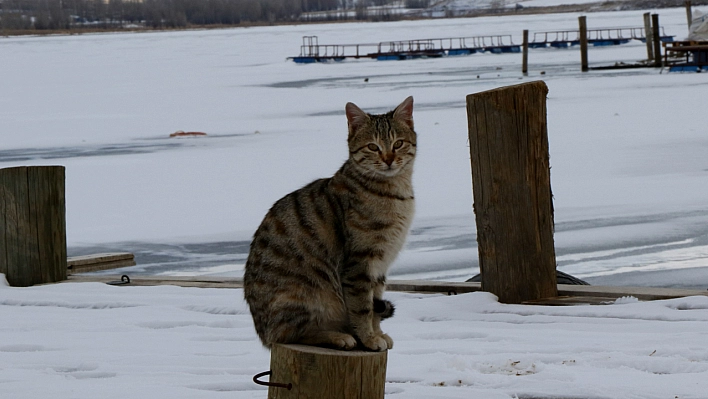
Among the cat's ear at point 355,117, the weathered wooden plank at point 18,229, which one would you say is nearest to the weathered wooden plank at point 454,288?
the weathered wooden plank at point 18,229

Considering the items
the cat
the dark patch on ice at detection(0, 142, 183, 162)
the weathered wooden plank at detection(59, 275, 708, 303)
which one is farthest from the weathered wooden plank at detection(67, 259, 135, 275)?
the dark patch on ice at detection(0, 142, 183, 162)

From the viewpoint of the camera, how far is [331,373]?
304cm

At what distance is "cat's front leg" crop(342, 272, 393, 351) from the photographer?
3391mm

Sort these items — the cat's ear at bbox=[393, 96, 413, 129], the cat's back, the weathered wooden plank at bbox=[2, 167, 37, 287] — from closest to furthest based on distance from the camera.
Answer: the cat's back → the cat's ear at bbox=[393, 96, 413, 129] → the weathered wooden plank at bbox=[2, 167, 37, 287]

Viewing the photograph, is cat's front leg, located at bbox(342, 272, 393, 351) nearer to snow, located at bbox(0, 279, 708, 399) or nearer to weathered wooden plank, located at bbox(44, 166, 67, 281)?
snow, located at bbox(0, 279, 708, 399)

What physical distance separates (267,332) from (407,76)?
1156 inches

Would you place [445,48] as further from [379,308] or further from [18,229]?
[379,308]

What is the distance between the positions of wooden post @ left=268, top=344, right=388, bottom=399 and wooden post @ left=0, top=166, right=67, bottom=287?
148 inches

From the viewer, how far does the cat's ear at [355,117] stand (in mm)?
3635

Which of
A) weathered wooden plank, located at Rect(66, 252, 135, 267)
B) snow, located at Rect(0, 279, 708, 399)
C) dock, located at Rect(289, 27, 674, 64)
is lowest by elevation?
snow, located at Rect(0, 279, 708, 399)

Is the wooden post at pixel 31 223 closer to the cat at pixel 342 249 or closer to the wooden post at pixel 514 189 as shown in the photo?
the wooden post at pixel 514 189

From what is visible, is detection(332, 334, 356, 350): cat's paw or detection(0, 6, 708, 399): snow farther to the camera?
detection(0, 6, 708, 399): snow

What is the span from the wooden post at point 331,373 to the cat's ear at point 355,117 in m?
0.95

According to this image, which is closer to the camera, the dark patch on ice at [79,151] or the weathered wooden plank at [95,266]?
the weathered wooden plank at [95,266]
